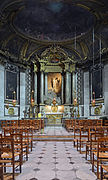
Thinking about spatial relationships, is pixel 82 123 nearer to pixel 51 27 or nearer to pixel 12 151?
pixel 12 151

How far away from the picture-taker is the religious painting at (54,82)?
1045 inches

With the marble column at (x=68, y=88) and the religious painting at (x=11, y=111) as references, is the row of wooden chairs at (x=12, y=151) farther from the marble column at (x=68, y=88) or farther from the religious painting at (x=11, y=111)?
the marble column at (x=68, y=88)

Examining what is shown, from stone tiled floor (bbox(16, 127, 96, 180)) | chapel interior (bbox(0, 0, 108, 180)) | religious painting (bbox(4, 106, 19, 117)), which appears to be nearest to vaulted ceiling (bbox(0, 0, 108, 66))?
chapel interior (bbox(0, 0, 108, 180))

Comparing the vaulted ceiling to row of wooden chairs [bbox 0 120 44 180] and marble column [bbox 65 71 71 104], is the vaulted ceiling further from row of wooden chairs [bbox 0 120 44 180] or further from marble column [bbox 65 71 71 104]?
row of wooden chairs [bbox 0 120 44 180]

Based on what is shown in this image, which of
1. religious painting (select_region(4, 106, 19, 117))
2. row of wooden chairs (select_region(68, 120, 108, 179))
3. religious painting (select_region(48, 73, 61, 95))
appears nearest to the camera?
row of wooden chairs (select_region(68, 120, 108, 179))

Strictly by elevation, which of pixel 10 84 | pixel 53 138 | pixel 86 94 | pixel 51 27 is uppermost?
pixel 51 27

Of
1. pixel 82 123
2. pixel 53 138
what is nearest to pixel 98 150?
pixel 53 138

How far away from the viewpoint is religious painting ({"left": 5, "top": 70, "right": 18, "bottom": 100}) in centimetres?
2260

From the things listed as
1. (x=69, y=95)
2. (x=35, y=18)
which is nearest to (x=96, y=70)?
(x=69, y=95)

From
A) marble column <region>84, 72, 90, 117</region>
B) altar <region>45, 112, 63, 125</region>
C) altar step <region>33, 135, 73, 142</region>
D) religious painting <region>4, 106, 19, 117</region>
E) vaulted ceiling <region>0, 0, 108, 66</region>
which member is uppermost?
vaulted ceiling <region>0, 0, 108, 66</region>

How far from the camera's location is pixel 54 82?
26594 millimetres

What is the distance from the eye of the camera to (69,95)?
25.5 meters

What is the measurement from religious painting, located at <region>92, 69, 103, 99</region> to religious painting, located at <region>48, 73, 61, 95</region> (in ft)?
15.3

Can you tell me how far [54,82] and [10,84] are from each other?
597 cm
